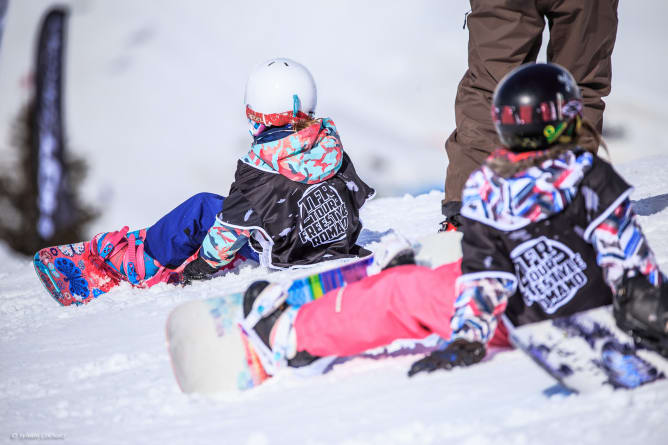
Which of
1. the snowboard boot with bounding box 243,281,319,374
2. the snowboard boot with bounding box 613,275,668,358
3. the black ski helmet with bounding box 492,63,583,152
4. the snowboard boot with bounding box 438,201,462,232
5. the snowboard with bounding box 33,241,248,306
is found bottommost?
the snowboard with bounding box 33,241,248,306

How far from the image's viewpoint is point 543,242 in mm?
2033

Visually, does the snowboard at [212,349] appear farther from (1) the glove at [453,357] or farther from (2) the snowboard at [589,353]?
(2) the snowboard at [589,353]

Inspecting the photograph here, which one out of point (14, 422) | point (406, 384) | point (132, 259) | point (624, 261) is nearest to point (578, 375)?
point (624, 261)

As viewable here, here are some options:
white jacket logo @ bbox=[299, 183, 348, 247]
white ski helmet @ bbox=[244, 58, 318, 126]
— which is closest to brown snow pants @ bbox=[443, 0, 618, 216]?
white jacket logo @ bbox=[299, 183, 348, 247]

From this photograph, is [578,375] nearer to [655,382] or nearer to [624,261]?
[655,382]

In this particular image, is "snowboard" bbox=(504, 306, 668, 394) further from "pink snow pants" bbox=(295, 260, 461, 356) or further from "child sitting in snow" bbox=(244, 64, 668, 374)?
"pink snow pants" bbox=(295, 260, 461, 356)

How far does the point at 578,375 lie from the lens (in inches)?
72.4

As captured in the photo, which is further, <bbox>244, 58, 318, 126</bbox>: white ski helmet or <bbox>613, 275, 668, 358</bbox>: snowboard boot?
<bbox>244, 58, 318, 126</bbox>: white ski helmet

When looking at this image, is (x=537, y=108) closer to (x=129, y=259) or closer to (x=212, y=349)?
(x=212, y=349)

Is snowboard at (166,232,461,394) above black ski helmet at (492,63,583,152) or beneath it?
beneath

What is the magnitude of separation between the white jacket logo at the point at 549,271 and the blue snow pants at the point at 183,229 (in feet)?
6.97

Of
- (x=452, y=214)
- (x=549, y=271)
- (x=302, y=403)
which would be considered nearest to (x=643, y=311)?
(x=549, y=271)

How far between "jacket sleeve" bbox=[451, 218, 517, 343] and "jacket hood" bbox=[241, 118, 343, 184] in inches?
63.5

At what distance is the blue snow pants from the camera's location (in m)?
3.86
